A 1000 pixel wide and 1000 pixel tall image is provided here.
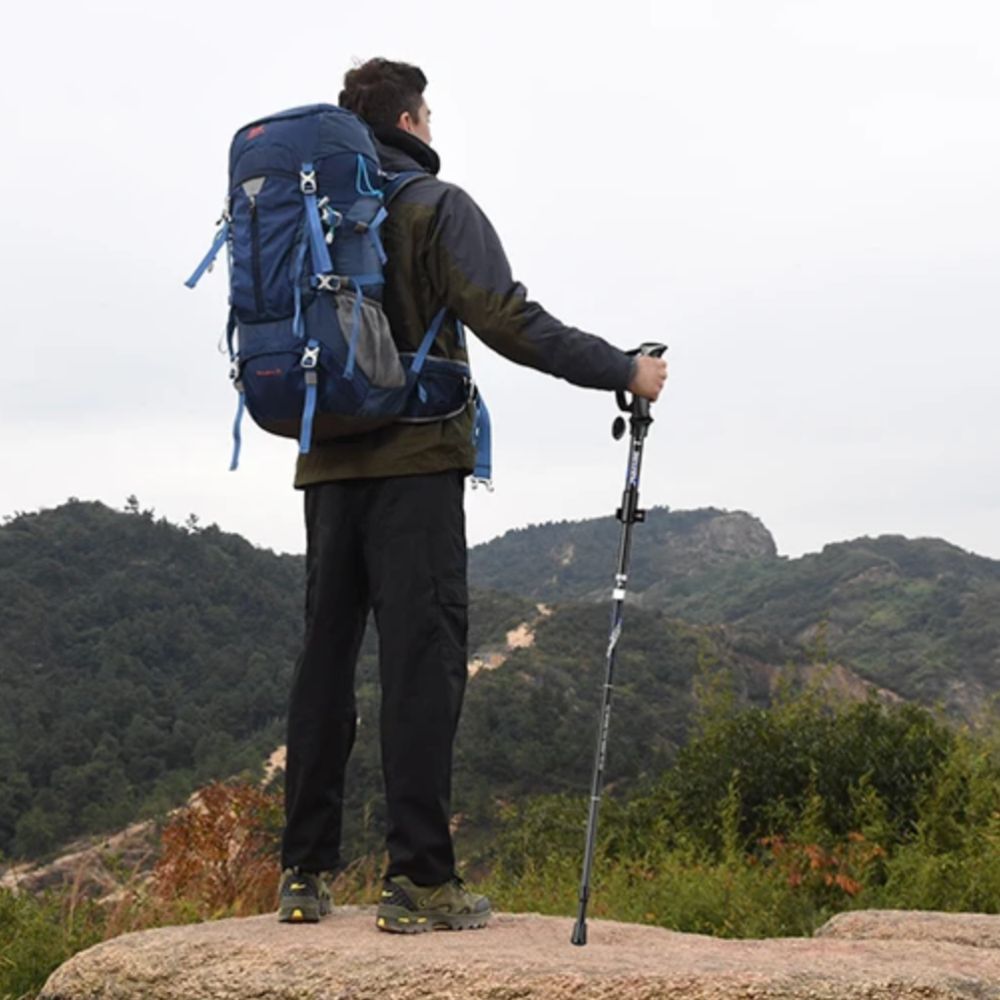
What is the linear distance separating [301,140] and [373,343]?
628mm

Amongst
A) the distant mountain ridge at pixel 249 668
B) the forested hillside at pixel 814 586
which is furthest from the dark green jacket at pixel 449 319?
the forested hillside at pixel 814 586

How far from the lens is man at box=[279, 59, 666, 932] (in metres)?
4.18

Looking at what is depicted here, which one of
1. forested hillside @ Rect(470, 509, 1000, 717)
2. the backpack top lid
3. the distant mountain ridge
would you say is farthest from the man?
forested hillside @ Rect(470, 509, 1000, 717)

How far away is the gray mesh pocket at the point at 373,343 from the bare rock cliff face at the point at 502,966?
1.58m

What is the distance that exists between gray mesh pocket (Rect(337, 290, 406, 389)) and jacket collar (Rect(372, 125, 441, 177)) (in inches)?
23.7

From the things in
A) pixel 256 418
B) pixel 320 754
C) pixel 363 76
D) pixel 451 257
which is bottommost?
pixel 320 754

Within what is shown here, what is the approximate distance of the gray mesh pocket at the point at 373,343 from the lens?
13.2 feet

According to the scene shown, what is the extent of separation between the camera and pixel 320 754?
14.6ft

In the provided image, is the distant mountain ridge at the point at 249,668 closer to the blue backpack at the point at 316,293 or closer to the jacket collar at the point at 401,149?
the jacket collar at the point at 401,149

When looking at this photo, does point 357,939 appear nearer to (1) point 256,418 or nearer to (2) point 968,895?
(1) point 256,418

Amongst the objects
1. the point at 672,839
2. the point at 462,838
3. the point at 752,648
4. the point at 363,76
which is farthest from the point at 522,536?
the point at 363,76

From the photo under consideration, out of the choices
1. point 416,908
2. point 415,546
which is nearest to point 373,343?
point 415,546

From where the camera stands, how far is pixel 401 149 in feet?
14.8

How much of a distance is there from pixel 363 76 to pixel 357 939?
263cm
